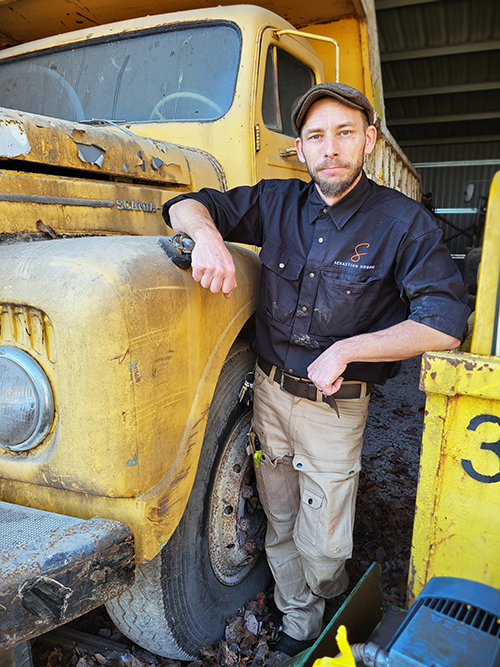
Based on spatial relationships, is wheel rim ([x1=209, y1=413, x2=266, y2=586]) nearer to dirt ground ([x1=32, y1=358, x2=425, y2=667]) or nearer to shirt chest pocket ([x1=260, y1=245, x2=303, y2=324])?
dirt ground ([x1=32, y1=358, x2=425, y2=667])

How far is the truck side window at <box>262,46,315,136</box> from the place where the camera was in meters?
2.54

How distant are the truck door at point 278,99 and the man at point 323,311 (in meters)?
0.55

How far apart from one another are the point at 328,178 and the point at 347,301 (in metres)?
0.43

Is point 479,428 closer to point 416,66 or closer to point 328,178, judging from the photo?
point 328,178

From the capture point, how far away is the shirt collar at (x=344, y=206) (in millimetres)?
1789

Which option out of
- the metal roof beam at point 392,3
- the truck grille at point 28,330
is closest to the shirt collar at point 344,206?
the truck grille at point 28,330

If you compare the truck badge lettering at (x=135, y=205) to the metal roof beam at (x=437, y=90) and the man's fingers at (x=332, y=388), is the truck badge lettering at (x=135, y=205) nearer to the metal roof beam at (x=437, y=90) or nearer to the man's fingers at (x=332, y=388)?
the man's fingers at (x=332, y=388)

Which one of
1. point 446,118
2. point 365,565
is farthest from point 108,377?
Result: point 446,118

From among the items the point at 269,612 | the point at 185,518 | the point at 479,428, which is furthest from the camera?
the point at 269,612

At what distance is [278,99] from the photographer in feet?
8.66

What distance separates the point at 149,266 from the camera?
1.35 metres

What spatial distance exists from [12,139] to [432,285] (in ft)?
4.38

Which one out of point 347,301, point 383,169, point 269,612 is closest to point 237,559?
point 269,612

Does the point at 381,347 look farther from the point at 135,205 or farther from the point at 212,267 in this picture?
the point at 135,205
